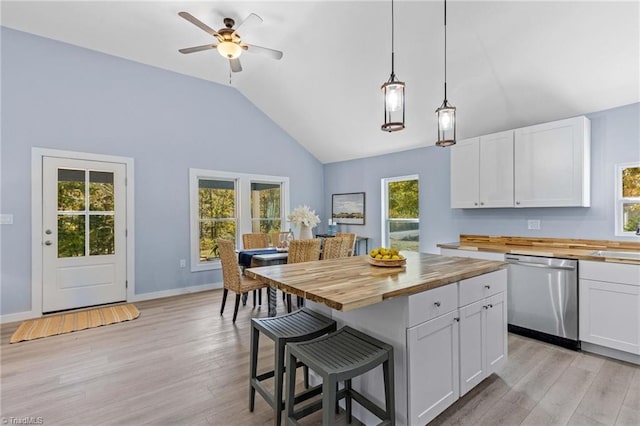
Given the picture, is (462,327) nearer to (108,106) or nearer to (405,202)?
(405,202)

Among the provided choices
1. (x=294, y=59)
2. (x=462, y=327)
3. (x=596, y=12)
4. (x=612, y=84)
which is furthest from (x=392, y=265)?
(x=294, y=59)

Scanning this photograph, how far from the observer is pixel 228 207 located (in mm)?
5520

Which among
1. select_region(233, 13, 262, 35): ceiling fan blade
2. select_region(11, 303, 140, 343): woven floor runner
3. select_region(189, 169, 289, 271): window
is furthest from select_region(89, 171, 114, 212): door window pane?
select_region(233, 13, 262, 35): ceiling fan blade

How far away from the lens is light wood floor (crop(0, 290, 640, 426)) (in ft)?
6.48

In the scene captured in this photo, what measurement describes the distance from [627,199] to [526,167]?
0.92 m

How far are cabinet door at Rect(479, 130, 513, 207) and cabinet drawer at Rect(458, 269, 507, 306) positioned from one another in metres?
1.66

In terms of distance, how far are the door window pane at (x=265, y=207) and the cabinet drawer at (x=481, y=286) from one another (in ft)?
14.0

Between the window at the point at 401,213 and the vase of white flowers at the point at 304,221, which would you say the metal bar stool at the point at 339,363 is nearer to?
the vase of white flowers at the point at 304,221

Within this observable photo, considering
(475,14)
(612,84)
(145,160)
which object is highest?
(475,14)

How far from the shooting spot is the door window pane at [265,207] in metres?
5.80

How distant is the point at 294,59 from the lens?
426 cm

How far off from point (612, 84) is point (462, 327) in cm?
287

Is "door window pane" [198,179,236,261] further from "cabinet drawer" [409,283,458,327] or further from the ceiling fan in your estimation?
"cabinet drawer" [409,283,458,327]

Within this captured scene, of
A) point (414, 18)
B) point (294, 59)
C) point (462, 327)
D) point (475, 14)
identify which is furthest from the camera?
point (294, 59)
